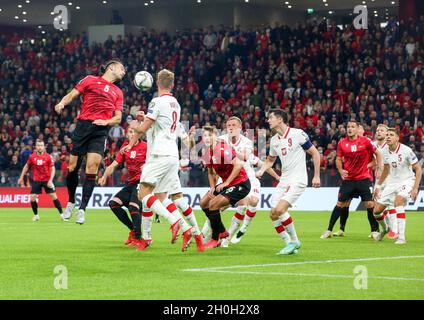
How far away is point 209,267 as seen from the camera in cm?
1223

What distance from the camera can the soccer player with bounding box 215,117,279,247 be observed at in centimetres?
1600

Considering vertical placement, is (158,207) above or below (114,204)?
above

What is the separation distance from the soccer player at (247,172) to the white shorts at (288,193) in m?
1.18

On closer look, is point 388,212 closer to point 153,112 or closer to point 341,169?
point 341,169

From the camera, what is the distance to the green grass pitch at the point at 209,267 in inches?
380

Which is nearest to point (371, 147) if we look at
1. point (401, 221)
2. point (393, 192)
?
point (393, 192)

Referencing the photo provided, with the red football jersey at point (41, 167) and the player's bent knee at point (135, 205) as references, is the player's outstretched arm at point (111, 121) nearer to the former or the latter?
the player's bent knee at point (135, 205)

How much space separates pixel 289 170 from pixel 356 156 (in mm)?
5218

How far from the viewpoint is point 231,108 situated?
128ft

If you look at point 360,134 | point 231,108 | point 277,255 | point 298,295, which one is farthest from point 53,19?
point 298,295

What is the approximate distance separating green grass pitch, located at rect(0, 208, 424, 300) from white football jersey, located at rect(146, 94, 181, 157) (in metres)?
1.64
